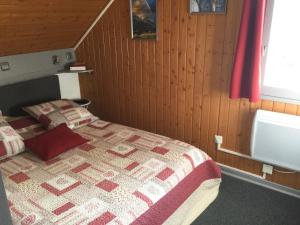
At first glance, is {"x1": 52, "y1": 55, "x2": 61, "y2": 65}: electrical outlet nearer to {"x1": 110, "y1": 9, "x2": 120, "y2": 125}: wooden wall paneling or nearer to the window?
{"x1": 110, "y1": 9, "x2": 120, "y2": 125}: wooden wall paneling

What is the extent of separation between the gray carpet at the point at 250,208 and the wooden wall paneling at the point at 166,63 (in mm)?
911

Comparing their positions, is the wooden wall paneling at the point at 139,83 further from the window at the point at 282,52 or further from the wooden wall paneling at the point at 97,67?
the window at the point at 282,52

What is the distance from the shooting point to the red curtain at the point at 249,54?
2.24 meters

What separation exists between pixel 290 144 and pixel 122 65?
1.94m

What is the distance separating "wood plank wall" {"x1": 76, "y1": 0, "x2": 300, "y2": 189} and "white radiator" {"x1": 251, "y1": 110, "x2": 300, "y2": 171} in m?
0.12

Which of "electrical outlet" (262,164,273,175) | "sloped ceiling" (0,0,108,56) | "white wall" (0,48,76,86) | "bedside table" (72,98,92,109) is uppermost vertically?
"sloped ceiling" (0,0,108,56)

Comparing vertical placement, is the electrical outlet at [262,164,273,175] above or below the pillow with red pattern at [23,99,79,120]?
below

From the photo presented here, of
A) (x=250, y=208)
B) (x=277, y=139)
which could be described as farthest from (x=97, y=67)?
(x=250, y=208)

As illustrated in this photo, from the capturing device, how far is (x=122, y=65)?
3.36 metres

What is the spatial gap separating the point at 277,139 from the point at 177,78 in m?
1.11

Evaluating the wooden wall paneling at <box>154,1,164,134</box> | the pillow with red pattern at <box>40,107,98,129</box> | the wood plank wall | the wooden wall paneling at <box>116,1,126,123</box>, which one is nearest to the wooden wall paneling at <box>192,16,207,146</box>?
the wood plank wall

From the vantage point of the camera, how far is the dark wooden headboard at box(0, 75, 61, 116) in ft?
9.81

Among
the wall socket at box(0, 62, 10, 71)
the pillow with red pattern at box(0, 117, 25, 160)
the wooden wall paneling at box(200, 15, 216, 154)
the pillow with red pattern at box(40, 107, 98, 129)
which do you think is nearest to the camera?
the pillow with red pattern at box(0, 117, 25, 160)

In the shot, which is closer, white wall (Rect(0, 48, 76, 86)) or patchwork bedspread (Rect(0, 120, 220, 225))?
patchwork bedspread (Rect(0, 120, 220, 225))
